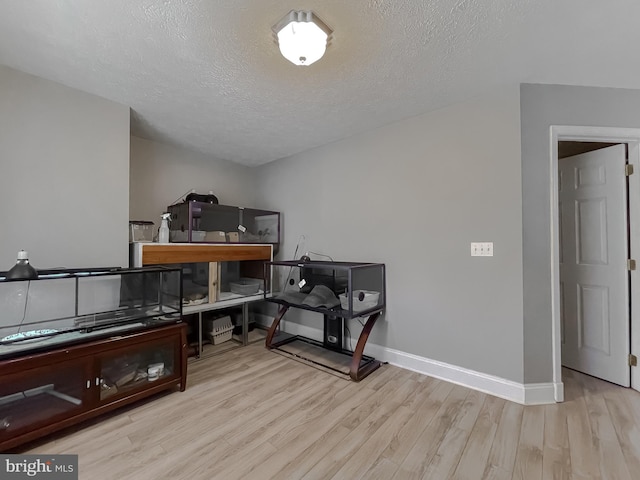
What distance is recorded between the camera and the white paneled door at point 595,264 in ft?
7.52

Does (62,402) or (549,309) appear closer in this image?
(62,402)

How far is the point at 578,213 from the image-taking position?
2566 millimetres

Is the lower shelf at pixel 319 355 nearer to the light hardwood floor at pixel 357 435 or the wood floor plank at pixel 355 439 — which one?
the light hardwood floor at pixel 357 435

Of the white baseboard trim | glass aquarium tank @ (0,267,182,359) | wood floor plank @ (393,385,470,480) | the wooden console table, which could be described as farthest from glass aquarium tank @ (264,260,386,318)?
glass aquarium tank @ (0,267,182,359)

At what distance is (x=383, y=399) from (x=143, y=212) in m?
3.08

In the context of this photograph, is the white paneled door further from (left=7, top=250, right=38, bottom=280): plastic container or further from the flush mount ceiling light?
(left=7, top=250, right=38, bottom=280): plastic container

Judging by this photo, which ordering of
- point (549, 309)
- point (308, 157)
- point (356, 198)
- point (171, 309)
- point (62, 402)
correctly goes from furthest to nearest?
point (308, 157) < point (356, 198) < point (171, 309) < point (549, 309) < point (62, 402)

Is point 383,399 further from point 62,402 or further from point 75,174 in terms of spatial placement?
point 75,174

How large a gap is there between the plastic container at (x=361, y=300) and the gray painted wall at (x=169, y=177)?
228 centimetres

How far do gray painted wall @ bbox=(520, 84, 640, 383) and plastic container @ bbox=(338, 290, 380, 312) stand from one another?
45.9 inches

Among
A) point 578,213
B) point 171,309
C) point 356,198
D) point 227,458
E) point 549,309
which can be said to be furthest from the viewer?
point 356,198

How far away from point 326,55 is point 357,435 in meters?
2.39

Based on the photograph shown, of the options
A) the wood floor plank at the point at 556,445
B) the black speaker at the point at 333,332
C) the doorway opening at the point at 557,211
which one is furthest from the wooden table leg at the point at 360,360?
the doorway opening at the point at 557,211

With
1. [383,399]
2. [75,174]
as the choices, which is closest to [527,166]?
[383,399]
